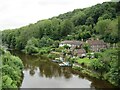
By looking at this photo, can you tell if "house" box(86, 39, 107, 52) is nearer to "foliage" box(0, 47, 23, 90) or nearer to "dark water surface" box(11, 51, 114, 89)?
"dark water surface" box(11, 51, 114, 89)

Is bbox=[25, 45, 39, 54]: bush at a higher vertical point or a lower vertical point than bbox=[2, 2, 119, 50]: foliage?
lower

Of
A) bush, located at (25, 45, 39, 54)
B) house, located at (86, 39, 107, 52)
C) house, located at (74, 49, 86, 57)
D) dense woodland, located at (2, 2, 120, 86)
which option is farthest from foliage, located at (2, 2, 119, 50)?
house, located at (74, 49, 86, 57)

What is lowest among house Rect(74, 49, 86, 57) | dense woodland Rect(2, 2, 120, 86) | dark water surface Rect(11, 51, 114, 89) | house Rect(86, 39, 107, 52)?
dark water surface Rect(11, 51, 114, 89)

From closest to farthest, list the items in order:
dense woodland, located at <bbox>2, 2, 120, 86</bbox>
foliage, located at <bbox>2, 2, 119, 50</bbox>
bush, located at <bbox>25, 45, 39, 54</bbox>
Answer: bush, located at <bbox>25, 45, 39, 54</bbox>, dense woodland, located at <bbox>2, 2, 120, 86</bbox>, foliage, located at <bbox>2, 2, 119, 50</bbox>

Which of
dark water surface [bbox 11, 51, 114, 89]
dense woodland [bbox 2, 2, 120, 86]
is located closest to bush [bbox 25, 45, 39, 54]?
dense woodland [bbox 2, 2, 120, 86]

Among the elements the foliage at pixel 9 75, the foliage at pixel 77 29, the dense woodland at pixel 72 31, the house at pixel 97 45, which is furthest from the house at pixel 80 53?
the foliage at pixel 9 75

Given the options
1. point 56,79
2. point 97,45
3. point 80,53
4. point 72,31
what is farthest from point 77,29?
point 56,79

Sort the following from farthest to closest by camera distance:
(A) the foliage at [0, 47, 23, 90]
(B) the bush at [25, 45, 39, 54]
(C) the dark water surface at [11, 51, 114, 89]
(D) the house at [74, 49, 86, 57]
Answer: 1. (B) the bush at [25, 45, 39, 54]
2. (D) the house at [74, 49, 86, 57]
3. (C) the dark water surface at [11, 51, 114, 89]
4. (A) the foliage at [0, 47, 23, 90]

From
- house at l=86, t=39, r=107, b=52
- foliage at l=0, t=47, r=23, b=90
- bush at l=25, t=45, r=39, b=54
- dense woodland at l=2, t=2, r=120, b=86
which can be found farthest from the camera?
dense woodland at l=2, t=2, r=120, b=86

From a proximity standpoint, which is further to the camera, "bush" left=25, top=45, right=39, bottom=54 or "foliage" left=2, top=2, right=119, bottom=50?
"foliage" left=2, top=2, right=119, bottom=50

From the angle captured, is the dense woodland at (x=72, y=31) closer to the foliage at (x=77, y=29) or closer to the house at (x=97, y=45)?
the foliage at (x=77, y=29)

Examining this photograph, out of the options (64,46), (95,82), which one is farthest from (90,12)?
(95,82)

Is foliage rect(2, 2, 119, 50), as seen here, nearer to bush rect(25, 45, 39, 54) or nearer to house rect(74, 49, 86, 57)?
bush rect(25, 45, 39, 54)

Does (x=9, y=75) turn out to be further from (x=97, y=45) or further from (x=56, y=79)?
(x=97, y=45)
